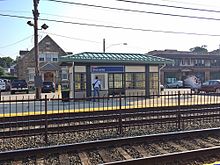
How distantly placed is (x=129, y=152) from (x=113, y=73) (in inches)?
629

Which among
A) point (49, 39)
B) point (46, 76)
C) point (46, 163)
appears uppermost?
point (49, 39)

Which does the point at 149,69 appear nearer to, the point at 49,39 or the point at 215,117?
the point at 215,117

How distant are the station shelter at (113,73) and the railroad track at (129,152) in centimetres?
1400

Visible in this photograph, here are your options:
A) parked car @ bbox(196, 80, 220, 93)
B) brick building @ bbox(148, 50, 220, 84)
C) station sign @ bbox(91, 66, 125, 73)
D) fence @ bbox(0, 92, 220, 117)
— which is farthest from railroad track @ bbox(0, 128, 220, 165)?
brick building @ bbox(148, 50, 220, 84)

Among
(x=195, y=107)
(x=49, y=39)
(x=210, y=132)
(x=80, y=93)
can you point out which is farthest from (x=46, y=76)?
(x=210, y=132)

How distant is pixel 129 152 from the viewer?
7152 millimetres

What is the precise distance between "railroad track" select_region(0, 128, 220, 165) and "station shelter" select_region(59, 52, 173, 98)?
14.0 m

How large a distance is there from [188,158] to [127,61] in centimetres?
1662

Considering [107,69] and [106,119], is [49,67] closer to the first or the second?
[107,69]

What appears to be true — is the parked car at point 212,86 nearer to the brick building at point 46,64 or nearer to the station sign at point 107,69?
the station sign at point 107,69

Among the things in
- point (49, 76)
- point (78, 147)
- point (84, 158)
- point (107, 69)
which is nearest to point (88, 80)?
point (107, 69)

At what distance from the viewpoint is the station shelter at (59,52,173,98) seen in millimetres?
21781

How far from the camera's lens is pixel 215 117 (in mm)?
11695

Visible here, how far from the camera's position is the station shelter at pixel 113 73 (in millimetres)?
21781
